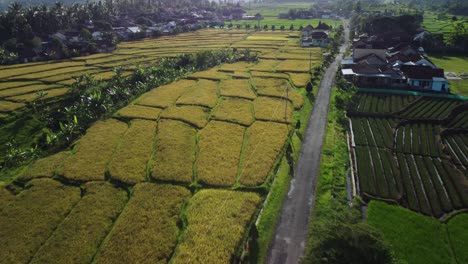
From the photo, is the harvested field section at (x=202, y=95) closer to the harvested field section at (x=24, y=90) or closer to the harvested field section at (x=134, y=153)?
the harvested field section at (x=134, y=153)

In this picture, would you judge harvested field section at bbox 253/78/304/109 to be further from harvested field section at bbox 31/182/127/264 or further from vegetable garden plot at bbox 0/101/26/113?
vegetable garden plot at bbox 0/101/26/113

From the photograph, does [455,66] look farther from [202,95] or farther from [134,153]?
[134,153]

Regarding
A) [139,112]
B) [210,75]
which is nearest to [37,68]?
[210,75]

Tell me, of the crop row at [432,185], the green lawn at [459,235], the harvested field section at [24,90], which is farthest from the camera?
the harvested field section at [24,90]

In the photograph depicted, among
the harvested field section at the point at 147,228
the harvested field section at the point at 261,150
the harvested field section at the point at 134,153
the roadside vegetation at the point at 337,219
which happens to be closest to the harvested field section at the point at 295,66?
the roadside vegetation at the point at 337,219

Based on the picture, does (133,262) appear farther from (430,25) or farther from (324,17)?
(324,17)

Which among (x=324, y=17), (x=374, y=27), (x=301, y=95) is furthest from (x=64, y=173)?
(x=324, y=17)
